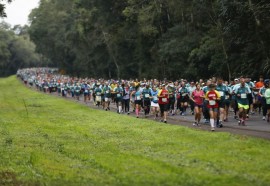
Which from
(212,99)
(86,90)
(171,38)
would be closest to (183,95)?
(212,99)

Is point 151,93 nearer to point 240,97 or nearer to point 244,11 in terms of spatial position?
point 240,97

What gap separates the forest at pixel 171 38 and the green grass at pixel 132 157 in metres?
16.5

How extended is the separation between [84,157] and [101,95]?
72.5 feet

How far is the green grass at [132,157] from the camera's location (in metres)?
11.6

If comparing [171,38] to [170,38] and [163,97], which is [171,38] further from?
[163,97]

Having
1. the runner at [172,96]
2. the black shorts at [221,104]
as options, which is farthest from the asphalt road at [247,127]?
the runner at [172,96]

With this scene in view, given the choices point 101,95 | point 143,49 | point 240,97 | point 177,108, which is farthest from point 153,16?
point 240,97

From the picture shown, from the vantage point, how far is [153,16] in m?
52.9

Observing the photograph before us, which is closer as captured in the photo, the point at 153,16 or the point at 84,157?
the point at 84,157

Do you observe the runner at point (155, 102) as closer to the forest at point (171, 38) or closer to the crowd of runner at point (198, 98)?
the crowd of runner at point (198, 98)

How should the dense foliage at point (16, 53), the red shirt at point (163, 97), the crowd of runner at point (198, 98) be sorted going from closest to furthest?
1. the crowd of runner at point (198, 98)
2. the red shirt at point (163, 97)
3. the dense foliage at point (16, 53)

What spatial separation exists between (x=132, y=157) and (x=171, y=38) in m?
38.8

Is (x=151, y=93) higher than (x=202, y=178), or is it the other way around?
(x=151, y=93)

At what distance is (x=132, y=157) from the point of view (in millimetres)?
14398
